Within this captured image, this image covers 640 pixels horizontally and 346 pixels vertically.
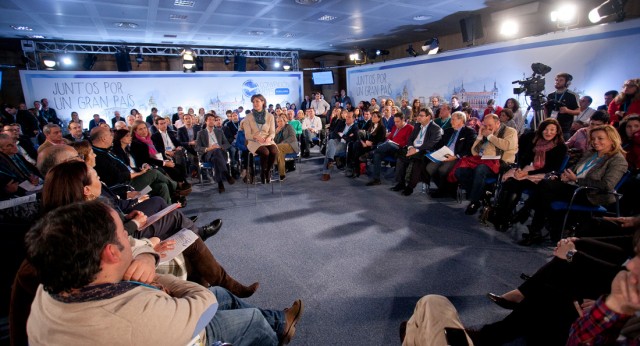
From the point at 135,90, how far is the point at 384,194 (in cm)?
935

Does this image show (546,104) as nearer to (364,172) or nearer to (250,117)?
(364,172)

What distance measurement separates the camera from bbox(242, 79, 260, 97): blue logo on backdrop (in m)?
12.0

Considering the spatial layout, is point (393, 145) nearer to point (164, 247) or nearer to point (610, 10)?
point (164, 247)

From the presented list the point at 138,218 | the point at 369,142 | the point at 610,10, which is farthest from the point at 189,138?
the point at 610,10

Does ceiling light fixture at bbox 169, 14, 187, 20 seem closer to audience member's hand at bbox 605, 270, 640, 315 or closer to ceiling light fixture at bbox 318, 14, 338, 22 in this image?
ceiling light fixture at bbox 318, 14, 338, 22

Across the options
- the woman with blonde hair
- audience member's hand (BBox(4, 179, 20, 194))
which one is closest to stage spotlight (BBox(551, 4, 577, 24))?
the woman with blonde hair

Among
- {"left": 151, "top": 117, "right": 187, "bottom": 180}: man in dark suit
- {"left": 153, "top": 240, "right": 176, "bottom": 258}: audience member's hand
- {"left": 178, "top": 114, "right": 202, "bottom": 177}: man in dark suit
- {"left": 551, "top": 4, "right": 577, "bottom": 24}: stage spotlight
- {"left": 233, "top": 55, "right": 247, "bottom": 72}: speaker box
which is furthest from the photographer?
{"left": 233, "top": 55, "right": 247, "bottom": 72}: speaker box

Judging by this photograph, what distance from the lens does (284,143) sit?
5.63 meters

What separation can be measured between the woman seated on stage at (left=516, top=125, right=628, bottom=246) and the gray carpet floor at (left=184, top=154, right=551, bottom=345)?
30 cm

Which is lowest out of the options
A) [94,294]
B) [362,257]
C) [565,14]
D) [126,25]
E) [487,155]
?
[362,257]

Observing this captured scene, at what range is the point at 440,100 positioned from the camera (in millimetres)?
8500

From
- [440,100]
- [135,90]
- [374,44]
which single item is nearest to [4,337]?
[440,100]

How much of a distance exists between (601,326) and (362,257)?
202 centimetres

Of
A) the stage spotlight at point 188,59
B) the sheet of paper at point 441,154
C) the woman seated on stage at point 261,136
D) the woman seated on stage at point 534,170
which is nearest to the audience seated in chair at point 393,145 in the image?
the sheet of paper at point 441,154
